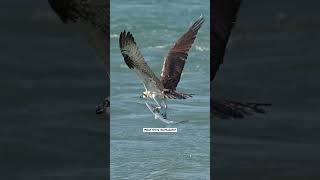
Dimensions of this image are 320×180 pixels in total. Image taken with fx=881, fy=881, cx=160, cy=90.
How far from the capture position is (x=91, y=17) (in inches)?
348

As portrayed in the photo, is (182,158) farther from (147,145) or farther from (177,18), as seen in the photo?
(177,18)

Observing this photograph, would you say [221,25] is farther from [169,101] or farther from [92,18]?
[92,18]

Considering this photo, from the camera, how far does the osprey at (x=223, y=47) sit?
28.6 feet

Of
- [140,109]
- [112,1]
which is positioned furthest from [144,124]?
[112,1]

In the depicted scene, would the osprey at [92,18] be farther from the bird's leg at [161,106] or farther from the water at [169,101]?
the bird's leg at [161,106]

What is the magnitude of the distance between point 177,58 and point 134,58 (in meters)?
0.43

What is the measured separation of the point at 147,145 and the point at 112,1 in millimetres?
1463

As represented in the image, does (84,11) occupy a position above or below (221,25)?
above

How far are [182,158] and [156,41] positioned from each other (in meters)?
1.18

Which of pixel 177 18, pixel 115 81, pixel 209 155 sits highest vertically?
pixel 177 18

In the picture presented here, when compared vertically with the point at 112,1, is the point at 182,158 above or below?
below

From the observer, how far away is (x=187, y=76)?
8.73m

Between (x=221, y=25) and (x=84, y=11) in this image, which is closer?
(x=221, y=25)

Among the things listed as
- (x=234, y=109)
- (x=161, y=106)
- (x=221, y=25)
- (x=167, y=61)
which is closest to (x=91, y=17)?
(x=167, y=61)
